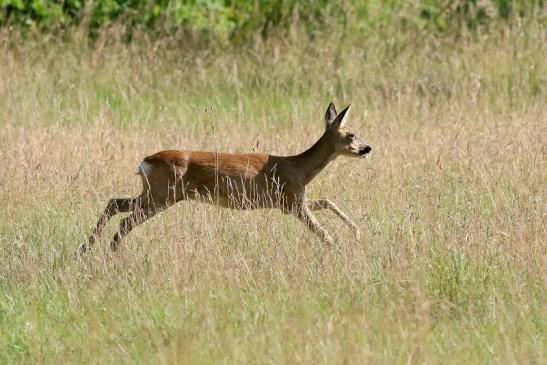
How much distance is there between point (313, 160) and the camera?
8.37 meters

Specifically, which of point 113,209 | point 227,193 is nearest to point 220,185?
point 227,193

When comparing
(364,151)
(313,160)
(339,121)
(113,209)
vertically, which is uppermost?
(339,121)

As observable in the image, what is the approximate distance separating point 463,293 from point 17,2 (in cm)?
769

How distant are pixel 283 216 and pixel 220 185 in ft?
1.48

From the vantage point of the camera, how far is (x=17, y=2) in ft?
41.5

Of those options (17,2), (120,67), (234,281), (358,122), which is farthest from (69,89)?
(234,281)

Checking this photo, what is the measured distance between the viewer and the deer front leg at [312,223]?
712 centimetres

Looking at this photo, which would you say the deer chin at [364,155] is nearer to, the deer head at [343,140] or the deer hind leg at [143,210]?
the deer head at [343,140]

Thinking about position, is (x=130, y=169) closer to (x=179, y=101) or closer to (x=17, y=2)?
(x=179, y=101)

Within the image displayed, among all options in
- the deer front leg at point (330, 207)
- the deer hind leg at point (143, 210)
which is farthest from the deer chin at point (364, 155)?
the deer hind leg at point (143, 210)

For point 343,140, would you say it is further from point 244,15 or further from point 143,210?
point 244,15

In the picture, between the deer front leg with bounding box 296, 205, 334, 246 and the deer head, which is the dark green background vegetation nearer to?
the deer head

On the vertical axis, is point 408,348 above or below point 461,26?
below

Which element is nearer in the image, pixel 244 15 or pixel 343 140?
pixel 343 140
